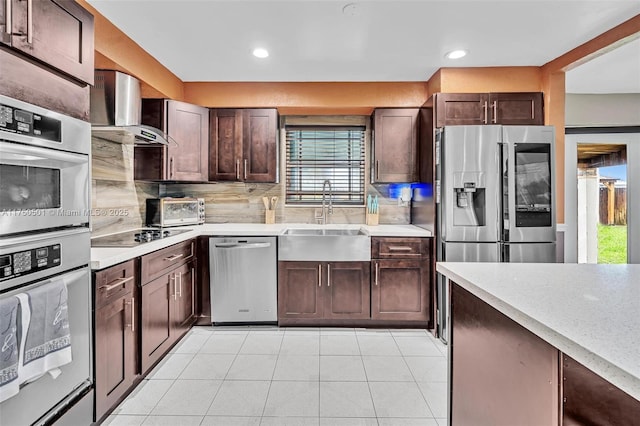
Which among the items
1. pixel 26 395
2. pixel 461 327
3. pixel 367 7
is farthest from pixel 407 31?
pixel 26 395

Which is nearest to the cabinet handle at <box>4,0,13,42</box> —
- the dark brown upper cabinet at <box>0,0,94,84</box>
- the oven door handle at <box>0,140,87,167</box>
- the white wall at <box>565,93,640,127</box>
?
the dark brown upper cabinet at <box>0,0,94,84</box>

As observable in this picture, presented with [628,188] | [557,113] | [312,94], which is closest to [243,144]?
[312,94]

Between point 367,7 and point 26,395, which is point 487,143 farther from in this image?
A: point 26,395

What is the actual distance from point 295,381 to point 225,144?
2323 millimetres

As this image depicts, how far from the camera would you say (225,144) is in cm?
335

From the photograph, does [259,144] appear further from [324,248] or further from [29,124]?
[29,124]

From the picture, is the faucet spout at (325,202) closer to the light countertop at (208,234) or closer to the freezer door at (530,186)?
the light countertop at (208,234)

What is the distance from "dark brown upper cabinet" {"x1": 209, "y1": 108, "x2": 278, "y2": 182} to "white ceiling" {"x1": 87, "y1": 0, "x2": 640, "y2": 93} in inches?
15.1

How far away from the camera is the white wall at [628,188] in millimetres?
3609

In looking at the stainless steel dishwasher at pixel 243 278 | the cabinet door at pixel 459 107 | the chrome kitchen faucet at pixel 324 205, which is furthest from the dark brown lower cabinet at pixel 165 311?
the cabinet door at pixel 459 107

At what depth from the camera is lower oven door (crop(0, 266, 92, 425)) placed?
1.25 m

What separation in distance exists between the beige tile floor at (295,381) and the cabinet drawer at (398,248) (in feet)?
2.31

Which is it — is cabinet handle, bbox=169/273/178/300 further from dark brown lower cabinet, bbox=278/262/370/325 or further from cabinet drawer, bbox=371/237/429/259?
cabinet drawer, bbox=371/237/429/259

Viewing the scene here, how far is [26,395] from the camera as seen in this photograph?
1.28 m
